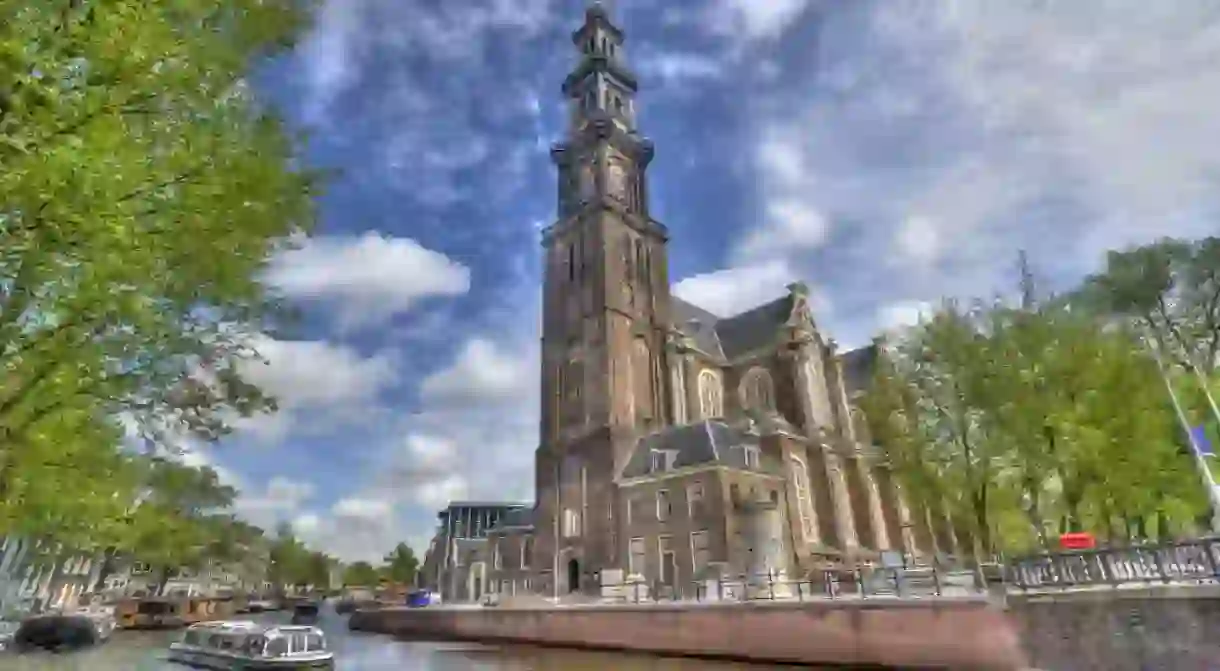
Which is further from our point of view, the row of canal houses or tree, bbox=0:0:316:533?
the row of canal houses

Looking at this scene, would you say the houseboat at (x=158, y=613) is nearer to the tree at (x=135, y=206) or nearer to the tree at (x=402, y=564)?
the tree at (x=135, y=206)

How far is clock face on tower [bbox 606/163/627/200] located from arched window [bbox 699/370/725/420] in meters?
16.5

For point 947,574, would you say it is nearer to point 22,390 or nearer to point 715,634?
point 715,634

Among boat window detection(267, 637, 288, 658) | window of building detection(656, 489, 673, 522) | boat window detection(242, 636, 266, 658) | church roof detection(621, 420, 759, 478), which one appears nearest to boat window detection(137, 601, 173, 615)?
church roof detection(621, 420, 759, 478)

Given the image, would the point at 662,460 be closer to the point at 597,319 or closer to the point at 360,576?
the point at 597,319

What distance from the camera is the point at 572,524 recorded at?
152 feet

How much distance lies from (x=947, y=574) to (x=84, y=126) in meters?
23.4

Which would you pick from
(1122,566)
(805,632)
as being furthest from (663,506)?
(1122,566)

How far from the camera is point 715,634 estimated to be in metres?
25.1

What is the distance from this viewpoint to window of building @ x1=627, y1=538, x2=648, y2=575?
41781 mm

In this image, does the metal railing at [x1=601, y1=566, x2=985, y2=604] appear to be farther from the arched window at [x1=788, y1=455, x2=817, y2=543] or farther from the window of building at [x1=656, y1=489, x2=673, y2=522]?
the arched window at [x1=788, y1=455, x2=817, y2=543]

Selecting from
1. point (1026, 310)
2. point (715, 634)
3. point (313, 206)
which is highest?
point (1026, 310)

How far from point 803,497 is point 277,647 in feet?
118

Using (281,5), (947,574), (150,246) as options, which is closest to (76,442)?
(150,246)
